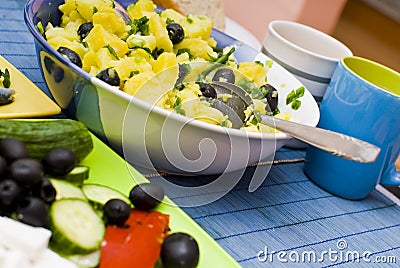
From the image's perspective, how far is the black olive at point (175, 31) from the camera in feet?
3.68

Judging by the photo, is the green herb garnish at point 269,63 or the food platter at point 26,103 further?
the green herb garnish at point 269,63

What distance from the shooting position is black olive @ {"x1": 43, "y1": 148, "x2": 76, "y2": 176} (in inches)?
30.2

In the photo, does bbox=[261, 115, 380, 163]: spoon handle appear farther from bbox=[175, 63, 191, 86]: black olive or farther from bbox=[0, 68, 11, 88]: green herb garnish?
bbox=[0, 68, 11, 88]: green herb garnish

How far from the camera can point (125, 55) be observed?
105 centimetres

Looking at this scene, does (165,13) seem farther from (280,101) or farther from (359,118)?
(359,118)

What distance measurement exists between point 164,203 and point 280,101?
16.7 inches

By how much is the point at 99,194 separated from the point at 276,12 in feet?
6.57

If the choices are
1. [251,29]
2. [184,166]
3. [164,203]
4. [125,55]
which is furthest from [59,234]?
[251,29]

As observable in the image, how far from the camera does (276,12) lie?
262 centimetres

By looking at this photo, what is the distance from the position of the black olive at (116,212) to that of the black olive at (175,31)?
18.7 inches

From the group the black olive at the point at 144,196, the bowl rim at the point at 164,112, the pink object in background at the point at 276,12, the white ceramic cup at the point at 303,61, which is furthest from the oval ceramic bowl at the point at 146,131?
the pink object in background at the point at 276,12

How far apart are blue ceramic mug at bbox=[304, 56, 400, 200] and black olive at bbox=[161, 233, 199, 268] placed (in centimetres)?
49

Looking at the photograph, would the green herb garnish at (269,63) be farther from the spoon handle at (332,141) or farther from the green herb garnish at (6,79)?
the green herb garnish at (6,79)

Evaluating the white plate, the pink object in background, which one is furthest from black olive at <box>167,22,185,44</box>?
the pink object in background
